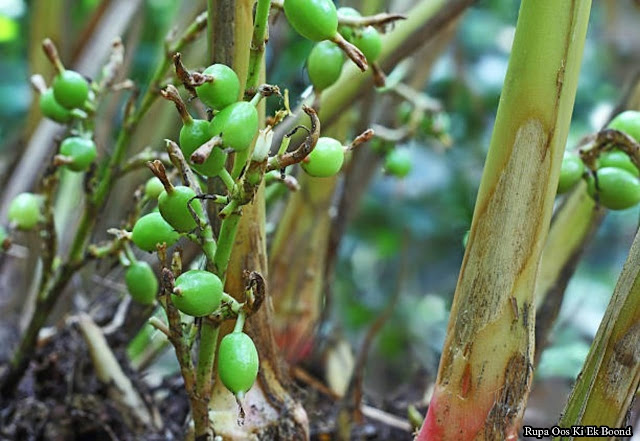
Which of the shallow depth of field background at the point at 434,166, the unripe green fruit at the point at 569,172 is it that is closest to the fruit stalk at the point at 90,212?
the unripe green fruit at the point at 569,172

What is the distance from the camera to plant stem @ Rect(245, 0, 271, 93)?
0.37 m

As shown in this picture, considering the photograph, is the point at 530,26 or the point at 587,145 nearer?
the point at 530,26

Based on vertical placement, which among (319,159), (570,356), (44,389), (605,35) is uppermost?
(605,35)

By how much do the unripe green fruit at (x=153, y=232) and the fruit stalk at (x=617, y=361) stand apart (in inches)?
9.7

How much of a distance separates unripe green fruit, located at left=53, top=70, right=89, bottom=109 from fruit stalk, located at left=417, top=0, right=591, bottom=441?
1.04 ft

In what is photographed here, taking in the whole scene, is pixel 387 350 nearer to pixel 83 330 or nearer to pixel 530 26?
pixel 83 330

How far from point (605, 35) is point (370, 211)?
0.81 metres

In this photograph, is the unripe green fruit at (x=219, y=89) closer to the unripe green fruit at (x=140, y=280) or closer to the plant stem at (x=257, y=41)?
the plant stem at (x=257, y=41)

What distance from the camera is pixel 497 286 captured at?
414mm

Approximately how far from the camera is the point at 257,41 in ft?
1.25

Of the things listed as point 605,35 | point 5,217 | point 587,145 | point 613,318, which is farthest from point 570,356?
point 605,35

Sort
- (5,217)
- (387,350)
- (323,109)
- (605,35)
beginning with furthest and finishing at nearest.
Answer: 1. (605,35)
2. (387,350)
3. (5,217)
4. (323,109)

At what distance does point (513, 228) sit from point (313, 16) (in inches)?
6.3

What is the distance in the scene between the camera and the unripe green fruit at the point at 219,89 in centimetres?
36
